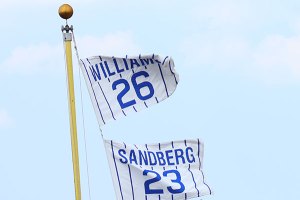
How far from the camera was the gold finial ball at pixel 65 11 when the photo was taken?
32406mm

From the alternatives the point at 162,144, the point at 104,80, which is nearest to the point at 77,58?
the point at 104,80

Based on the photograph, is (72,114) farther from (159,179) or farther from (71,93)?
(159,179)

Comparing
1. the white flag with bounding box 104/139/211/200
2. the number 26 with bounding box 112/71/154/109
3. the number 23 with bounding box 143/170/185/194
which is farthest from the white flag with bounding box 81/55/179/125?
the number 23 with bounding box 143/170/185/194

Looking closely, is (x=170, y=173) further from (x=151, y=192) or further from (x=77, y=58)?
(x=77, y=58)

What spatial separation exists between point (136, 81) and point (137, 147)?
1550 millimetres

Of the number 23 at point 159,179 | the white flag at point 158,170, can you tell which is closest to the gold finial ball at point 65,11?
the white flag at point 158,170

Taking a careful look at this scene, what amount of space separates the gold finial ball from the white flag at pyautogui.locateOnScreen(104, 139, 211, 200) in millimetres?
3056

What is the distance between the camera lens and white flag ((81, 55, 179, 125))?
33.2 m

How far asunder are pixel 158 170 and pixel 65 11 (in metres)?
4.44

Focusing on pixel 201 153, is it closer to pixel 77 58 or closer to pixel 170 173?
pixel 170 173

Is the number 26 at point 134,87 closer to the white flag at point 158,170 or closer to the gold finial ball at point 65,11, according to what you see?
the white flag at point 158,170

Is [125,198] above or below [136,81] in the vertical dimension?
below

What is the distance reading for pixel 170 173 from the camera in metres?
33.9

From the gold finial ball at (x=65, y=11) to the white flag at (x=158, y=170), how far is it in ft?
10.0
